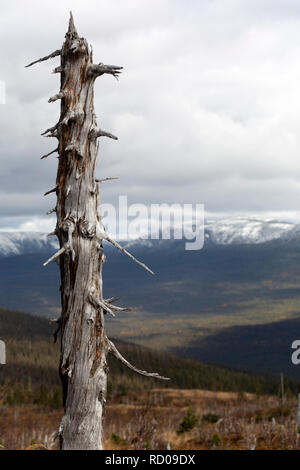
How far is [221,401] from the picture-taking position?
366 ft

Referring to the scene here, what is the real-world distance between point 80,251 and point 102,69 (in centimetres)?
323

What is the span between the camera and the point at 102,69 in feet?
28.5

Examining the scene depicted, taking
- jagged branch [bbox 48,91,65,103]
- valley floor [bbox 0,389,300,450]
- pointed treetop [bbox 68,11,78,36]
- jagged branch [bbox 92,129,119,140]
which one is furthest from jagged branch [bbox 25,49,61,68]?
valley floor [bbox 0,389,300,450]

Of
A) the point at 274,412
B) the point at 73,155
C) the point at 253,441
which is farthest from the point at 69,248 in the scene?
the point at 274,412

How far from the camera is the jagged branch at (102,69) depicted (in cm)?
859

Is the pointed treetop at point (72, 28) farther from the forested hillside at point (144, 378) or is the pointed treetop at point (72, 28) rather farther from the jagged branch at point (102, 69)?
the forested hillside at point (144, 378)

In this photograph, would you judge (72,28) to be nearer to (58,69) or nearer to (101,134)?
(58,69)

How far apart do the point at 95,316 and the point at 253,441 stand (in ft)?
75.3

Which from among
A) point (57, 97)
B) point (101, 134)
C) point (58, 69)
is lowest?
point (101, 134)

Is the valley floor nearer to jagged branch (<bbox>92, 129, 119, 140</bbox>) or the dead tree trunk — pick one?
the dead tree trunk

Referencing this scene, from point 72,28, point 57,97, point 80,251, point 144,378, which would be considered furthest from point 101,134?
point 144,378

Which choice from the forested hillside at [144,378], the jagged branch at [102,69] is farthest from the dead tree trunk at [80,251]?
the forested hillside at [144,378]

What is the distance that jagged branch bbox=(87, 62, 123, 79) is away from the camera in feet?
28.2
